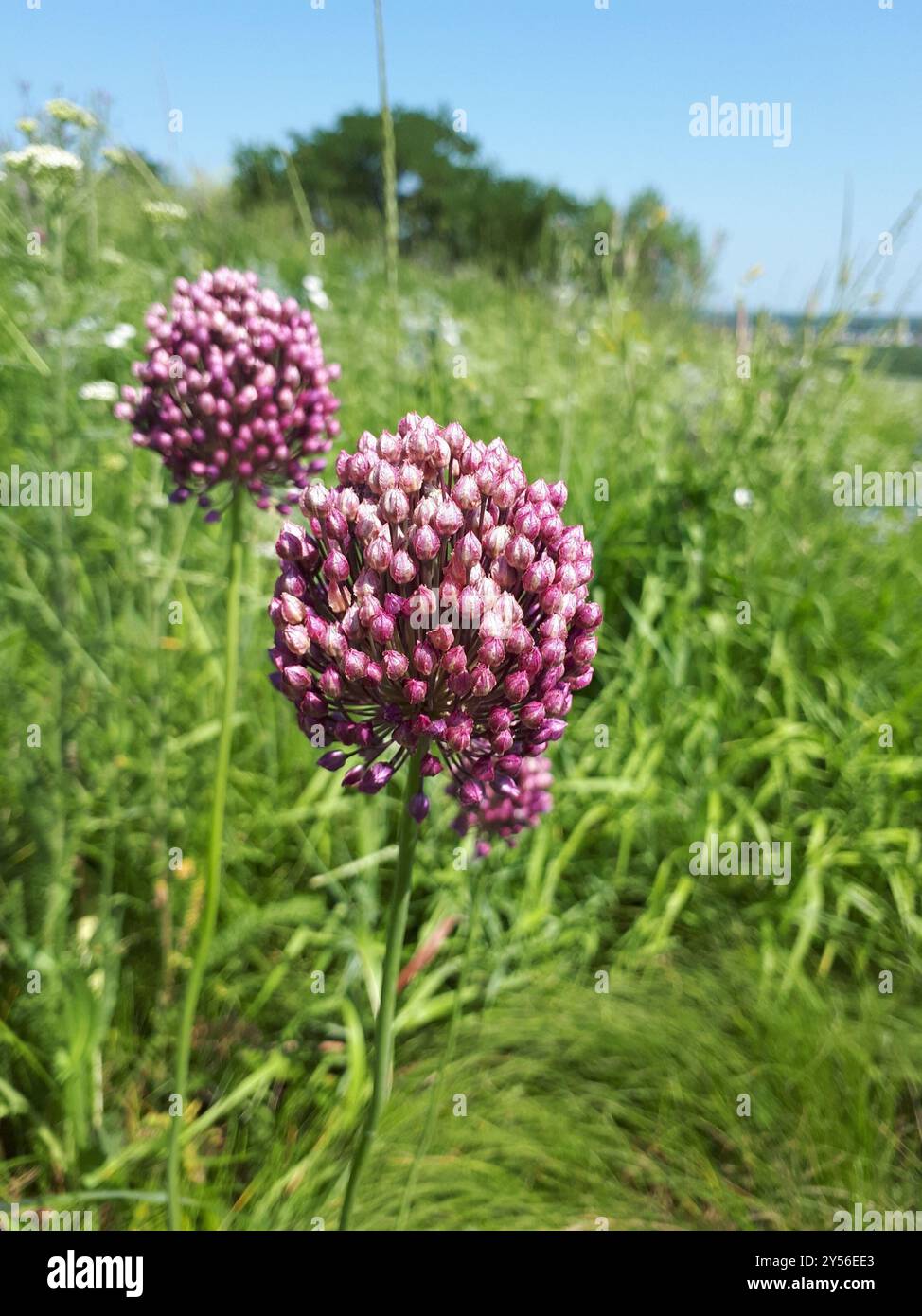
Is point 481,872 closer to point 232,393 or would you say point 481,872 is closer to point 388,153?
point 232,393

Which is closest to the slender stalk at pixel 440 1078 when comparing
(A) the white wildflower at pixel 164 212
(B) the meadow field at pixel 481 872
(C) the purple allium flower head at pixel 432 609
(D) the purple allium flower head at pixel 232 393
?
(B) the meadow field at pixel 481 872

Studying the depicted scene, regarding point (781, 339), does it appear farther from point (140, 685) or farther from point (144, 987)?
point (144, 987)

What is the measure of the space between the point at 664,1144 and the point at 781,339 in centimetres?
385

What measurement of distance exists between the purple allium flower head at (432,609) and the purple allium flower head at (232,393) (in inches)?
24.4

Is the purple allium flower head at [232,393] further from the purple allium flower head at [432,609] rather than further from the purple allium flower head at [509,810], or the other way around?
the purple allium flower head at [509,810]

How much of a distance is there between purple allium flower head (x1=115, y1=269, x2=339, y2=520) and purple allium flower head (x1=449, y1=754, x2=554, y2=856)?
2.71 ft

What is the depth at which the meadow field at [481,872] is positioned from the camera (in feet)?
7.38

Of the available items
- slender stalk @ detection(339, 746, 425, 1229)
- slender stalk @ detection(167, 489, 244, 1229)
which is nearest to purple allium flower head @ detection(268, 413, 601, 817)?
slender stalk @ detection(339, 746, 425, 1229)

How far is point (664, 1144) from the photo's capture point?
241 cm

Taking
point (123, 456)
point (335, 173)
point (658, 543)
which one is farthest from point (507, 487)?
point (335, 173)

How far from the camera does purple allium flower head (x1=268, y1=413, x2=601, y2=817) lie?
1.16 meters

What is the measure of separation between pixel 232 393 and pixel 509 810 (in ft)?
3.56

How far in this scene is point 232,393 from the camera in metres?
1.80

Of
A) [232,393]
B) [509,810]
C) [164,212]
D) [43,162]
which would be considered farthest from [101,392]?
[509,810]
